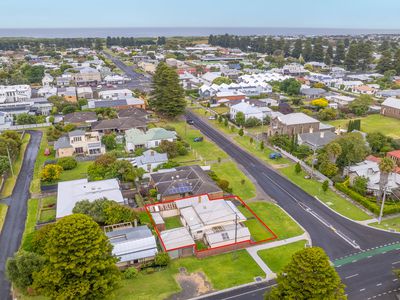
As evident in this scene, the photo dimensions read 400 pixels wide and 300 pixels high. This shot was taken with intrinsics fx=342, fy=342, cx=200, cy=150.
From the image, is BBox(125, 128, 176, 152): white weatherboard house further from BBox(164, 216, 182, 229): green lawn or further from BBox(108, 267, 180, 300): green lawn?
BBox(108, 267, 180, 300): green lawn

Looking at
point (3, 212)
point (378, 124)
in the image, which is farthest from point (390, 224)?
point (3, 212)

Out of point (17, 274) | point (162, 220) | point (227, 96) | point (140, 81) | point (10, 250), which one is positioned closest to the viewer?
point (17, 274)

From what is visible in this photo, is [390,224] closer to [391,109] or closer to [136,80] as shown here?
[391,109]

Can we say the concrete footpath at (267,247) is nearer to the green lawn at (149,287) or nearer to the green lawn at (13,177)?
the green lawn at (149,287)

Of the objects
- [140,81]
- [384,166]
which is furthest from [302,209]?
[140,81]

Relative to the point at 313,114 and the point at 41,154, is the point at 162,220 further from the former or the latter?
the point at 313,114
